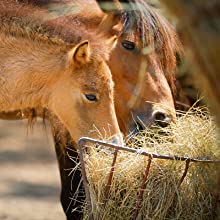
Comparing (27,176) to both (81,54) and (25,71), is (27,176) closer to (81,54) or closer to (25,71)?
(25,71)

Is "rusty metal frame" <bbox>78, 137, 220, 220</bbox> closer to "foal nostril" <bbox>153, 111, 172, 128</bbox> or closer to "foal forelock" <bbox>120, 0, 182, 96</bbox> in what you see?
"foal nostril" <bbox>153, 111, 172, 128</bbox>

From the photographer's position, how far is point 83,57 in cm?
361

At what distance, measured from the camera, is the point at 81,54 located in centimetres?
359

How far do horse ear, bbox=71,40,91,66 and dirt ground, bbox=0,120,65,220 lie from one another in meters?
1.21

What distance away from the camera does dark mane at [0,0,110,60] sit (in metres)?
3.61

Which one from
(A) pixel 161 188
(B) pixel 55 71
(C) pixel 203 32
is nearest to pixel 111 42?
(B) pixel 55 71

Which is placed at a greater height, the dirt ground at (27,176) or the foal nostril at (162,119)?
the foal nostril at (162,119)

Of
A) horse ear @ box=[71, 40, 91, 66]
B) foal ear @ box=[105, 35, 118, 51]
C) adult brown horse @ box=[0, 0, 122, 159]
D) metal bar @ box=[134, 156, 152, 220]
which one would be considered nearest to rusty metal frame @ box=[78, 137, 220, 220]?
metal bar @ box=[134, 156, 152, 220]

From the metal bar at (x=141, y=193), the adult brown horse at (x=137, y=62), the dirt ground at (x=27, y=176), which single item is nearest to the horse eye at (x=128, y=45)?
the adult brown horse at (x=137, y=62)

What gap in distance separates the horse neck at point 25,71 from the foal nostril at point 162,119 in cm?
62

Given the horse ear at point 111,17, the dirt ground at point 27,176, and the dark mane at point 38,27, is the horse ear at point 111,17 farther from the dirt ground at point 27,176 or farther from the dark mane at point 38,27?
the dirt ground at point 27,176

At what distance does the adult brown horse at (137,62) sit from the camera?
3834 mm

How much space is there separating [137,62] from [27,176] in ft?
7.00

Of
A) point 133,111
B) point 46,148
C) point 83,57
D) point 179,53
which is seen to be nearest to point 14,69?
point 83,57
